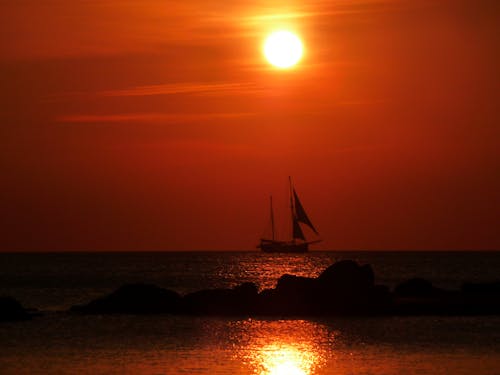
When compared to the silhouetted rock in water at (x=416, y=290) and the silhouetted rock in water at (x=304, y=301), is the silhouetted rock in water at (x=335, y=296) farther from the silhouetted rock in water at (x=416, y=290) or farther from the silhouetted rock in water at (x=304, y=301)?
the silhouetted rock in water at (x=416, y=290)

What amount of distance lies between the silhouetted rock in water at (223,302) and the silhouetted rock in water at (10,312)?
11.9 metres

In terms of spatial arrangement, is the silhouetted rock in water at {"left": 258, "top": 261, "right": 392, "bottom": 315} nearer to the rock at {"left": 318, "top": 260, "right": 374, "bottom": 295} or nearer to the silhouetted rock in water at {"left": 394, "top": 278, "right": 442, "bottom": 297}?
the rock at {"left": 318, "top": 260, "right": 374, "bottom": 295}

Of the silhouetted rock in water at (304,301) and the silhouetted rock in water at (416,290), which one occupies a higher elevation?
the silhouetted rock in water at (416,290)

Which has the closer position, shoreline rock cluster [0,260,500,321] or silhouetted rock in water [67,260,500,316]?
shoreline rock cluster [0,260,500,321]

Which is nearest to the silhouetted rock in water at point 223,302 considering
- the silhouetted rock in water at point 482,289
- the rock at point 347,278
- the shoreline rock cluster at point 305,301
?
the shoreline rock cluster at point 305,301

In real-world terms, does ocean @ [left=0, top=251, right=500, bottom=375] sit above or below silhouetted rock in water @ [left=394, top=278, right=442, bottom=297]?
below

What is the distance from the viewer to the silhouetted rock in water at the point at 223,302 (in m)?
78.9

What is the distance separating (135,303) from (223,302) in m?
6.23

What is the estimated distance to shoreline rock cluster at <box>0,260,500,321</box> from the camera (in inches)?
3031

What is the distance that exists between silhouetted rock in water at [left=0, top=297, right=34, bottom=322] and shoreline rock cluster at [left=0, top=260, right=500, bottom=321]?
11.4ft

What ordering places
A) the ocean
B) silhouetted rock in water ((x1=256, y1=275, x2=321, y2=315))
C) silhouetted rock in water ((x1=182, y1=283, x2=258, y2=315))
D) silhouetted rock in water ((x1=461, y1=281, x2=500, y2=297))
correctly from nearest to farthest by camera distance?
the ocean < silhouetted rock in water ((x1=256, y1=275, x2=321, y2=315)) < silhouetted rock in water ((x1=182, y1=283, x2=258, y2=315)) < silhouetted rock in water ((x1=461, y1=281, x2=500, y2=297))

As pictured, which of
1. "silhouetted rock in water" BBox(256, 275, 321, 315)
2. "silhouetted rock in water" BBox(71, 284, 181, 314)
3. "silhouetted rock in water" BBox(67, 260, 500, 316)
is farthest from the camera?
"silhouetted rock in water" BBox(71, 284, 181, 314)

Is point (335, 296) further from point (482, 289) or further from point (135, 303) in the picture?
point (482, 289)

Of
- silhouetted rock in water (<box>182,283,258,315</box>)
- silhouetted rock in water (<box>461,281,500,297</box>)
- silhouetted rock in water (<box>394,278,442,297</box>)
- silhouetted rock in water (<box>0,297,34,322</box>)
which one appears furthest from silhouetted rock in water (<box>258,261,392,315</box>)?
silhouetted rock in water (<box>0,297,34,322</box>)
